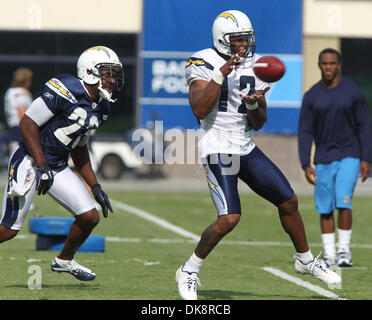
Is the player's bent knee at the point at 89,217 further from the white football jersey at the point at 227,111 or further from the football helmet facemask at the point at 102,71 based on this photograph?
the white football jersey at the point at 227,111

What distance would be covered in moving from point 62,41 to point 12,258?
1618cm

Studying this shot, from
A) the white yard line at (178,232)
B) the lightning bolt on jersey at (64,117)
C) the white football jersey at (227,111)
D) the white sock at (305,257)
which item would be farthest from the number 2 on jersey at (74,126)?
the white yard line at (178,232)

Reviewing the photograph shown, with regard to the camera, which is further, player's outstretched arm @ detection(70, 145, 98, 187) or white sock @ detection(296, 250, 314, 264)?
player's outstretched arm @ detection(70, 145, 98, 187)

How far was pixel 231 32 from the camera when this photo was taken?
706cm

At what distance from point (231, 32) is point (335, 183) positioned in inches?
128

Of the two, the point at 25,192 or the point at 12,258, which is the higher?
the point at 25,192

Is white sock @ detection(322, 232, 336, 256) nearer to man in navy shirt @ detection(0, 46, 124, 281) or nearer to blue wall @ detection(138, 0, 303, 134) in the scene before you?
man in navy shirt @ detection(0, 46, 124, 281)

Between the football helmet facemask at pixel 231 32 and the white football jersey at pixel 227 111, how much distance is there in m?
0.09

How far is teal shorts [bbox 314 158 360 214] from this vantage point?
976 centimetres

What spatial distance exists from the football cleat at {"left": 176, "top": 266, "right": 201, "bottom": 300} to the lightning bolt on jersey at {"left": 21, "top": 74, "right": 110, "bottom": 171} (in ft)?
4.51

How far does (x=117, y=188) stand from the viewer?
21391mm

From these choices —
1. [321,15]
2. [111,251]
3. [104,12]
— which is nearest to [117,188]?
[104,12]

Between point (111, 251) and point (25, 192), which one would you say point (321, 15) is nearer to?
point (111, 251)

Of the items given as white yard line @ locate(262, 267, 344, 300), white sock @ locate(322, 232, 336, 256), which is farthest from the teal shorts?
white yard line @ locate(262, 267, 344, 300)
